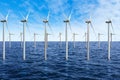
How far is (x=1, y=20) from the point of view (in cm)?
11894

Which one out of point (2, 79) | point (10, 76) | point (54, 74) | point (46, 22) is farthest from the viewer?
point (46, 22)

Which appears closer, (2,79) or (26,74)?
(2,79)

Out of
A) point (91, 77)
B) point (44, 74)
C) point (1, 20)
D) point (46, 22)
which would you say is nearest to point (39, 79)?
point (44, 74)

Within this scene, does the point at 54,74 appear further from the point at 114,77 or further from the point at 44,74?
the point at 114,77

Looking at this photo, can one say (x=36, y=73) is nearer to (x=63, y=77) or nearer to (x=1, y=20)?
(x=63, y=77)

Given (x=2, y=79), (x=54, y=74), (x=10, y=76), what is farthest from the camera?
(x=54, y=74)

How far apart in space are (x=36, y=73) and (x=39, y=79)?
Result: 10093mm

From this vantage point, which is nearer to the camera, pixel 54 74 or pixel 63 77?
pixel 63 77

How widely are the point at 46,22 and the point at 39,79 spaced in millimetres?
47063

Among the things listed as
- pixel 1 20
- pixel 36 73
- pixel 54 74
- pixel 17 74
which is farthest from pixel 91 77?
pixel 1 20

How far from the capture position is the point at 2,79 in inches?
2805

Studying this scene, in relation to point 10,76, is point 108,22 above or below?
above

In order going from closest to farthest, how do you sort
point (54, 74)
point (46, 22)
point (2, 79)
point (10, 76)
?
point (2, 79)
point (10, 76)
point (54, 74)
point (46, 22)

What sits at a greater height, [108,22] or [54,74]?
[108,22]
